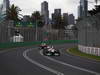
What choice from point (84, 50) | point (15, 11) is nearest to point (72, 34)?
point (15, 11)

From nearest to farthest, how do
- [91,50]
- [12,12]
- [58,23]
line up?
[91,50] < [12,12] < [58,23]

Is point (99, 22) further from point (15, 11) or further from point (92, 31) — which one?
point (15, 11)

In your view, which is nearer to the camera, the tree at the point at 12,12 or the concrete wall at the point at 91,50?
the concrete wall at the point at 91,50

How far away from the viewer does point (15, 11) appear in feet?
293

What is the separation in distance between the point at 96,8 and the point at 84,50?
29478 mm

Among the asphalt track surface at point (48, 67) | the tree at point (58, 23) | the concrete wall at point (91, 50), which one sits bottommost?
the concrete wall at point (91, 50)

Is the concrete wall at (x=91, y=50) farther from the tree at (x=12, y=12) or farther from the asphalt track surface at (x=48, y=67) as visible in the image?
the tree at (x=12, y=12)

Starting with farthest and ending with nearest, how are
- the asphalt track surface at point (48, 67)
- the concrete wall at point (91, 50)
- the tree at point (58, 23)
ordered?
the tree at point (58, 23) < the concrete wall at point (91, 50) < the asphalt track surface at point (48, 67)

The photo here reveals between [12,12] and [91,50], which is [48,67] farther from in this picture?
[12,12]

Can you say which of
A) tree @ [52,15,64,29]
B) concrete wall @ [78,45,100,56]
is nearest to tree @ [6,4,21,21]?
tree @ [52,15,64,29]

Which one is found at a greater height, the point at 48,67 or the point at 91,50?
the point at 48,67

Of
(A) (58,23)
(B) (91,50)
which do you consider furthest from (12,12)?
(B) (91,50)

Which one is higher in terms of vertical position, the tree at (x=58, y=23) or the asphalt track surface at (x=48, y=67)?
the tree at (x=58, y=23)

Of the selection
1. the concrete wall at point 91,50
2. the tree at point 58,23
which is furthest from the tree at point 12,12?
the concrete wall at point 91,50
